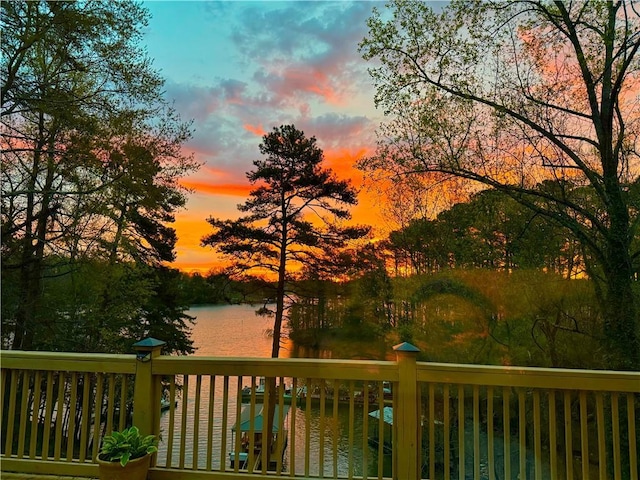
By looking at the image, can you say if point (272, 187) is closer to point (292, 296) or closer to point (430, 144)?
point (292, 296)

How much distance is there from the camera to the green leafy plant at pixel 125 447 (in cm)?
228

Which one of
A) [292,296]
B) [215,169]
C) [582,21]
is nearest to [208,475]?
[582,21]

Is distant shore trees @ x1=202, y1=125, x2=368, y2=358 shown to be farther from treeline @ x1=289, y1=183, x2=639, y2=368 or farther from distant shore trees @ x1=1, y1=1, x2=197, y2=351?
distant shore trees @ x1=1, y1=1, x2=197, y2=351

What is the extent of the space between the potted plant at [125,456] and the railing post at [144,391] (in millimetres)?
119

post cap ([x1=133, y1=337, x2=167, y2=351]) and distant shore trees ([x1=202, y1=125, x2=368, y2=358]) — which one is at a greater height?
distant shore trees ([x1=202, y1=125, x2=368, y2=358])

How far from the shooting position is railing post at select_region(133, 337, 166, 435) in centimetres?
249

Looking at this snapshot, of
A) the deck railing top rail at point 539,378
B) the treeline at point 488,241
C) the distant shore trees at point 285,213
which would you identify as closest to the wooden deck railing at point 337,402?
the deck railing top rail at point 539,378

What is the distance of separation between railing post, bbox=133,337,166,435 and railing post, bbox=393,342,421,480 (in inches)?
60.7

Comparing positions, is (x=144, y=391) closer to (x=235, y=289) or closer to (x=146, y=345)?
(x=146, y=345)

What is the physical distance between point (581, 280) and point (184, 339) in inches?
487

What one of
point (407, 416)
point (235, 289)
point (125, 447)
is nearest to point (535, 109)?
point (407, 416)

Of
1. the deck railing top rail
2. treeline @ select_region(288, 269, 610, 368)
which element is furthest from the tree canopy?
the deck railing top rail

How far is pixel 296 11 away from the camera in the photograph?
16.2 ft

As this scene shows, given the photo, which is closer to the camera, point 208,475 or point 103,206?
point 208,475
